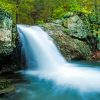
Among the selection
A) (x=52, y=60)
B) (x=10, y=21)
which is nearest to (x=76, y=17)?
(x=52, y=60)

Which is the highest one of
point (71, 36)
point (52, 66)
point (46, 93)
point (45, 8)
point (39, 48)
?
point (45, 8)

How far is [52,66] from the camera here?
13.1m

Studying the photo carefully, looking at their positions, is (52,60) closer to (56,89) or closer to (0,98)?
(56,89)

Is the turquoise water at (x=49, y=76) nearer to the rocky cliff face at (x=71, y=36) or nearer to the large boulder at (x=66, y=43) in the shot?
the large boulder at (x=66, y=43)

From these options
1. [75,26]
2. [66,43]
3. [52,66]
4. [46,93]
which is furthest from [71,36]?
[46,93]

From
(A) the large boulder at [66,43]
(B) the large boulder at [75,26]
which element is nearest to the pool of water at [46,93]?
(A) the large boulder at [66,43]

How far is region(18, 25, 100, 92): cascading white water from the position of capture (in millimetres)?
9391

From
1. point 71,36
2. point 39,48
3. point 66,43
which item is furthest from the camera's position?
point 71,36

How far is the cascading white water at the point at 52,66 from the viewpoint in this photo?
9.39 metres

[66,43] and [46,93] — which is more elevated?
[66,43]

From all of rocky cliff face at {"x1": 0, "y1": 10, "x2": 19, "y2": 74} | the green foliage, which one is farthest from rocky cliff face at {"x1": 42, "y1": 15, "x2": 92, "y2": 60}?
rocky cliff face at {"x1": 0, "y1": 10, "x2": 19, "y2": 74}

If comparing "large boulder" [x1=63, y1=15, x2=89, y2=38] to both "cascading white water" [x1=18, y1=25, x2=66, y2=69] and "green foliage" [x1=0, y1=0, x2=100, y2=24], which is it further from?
"cascading white water" [x1=18, y1=25, x2=66, y2=69]

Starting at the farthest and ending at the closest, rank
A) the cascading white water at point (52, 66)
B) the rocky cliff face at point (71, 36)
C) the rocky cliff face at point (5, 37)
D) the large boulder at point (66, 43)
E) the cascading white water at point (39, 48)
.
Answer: the rocky cliff face at point (71, 36)
the large boulder at point (66, 43)
the cascading white water at point (39, 48)
the rocky cliff face at point (5, 37)
the cascading white water at point (52, 66)

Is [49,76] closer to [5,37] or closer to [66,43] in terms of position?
[5,37]
